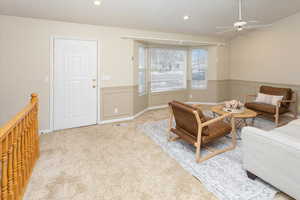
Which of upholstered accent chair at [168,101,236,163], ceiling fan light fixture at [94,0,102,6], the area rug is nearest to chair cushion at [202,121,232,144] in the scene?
upholstered accent chair at [168,101,236,163]

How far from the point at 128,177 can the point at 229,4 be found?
154 inches

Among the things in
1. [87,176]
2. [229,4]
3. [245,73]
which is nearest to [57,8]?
[87,176]

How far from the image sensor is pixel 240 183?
6.58 ft

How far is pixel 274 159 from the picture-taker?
5.73 ft

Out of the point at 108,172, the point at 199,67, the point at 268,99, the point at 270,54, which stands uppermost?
the point at 270,54

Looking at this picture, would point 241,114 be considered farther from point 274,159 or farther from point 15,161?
point 15,161

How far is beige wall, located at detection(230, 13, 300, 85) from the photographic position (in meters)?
4.48

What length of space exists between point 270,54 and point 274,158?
445 centimetres

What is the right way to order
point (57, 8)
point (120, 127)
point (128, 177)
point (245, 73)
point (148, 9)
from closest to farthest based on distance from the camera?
point (128, 177)
point (57, 8)
point (148, 9)
point (120, 127)
point (245, 73)

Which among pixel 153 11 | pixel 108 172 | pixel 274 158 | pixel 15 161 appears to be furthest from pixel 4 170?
pixel 153 11

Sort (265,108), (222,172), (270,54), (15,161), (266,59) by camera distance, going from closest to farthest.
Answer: (15,161), (222,172), (265,108), (270,54), (266,59)

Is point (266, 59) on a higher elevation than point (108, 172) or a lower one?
higher

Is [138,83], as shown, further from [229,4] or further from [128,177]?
[128,177]

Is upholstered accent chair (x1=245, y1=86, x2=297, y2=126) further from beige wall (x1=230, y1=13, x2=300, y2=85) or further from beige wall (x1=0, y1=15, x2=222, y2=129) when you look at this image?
beige wall (x1=0, y1=15, x2=222, y2=129)
